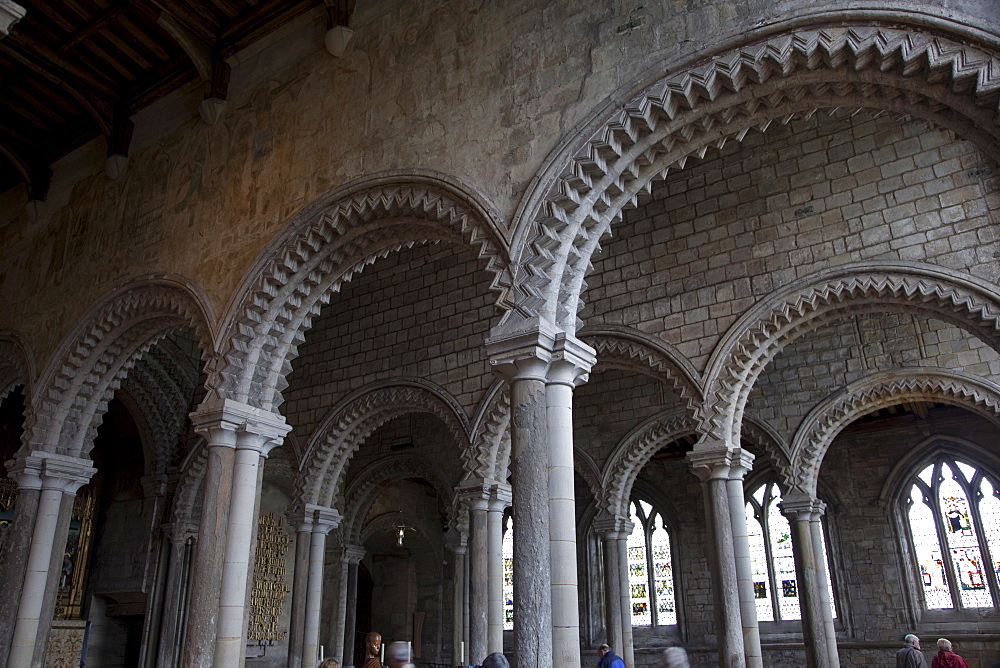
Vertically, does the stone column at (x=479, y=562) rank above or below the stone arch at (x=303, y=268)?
below

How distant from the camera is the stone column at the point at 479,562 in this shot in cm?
1084

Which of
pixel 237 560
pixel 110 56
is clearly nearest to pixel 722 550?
pixel 237 560

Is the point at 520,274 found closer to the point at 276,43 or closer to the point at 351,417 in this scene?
the point at 276,43

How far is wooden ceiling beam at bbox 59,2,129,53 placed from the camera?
30.2 ft

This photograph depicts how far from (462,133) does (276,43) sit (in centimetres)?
382

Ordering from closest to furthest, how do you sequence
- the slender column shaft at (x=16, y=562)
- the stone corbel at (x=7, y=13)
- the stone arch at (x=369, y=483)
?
the stone corbel at (x=7, y=13) < the slender column shaft at (x=16, y=562) < the stone arch at (x=369, y=483)

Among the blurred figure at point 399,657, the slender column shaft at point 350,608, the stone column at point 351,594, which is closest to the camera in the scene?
the blurred figure at point 399,657

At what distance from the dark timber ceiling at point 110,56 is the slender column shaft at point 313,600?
6799 mm

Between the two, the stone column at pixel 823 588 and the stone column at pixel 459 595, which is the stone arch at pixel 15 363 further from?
the stone column at pixel 823 588

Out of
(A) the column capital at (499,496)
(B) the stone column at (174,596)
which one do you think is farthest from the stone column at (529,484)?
(B) the stone column at (174,596)

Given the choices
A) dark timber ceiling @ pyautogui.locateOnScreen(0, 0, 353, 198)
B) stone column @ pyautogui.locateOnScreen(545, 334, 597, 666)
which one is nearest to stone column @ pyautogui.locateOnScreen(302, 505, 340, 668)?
dark timber ceiling @ pyautogui.locateOnScreen(0, 0, 353, 198)

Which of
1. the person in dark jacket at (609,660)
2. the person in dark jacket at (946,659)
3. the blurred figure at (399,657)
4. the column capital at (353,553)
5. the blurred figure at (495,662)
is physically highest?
the column capital at (353,553)

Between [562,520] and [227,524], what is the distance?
155 inches

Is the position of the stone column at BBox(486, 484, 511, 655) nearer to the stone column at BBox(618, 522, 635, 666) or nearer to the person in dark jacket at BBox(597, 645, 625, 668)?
the person in dark jacket at BBox(597, 645, 625, 668)
